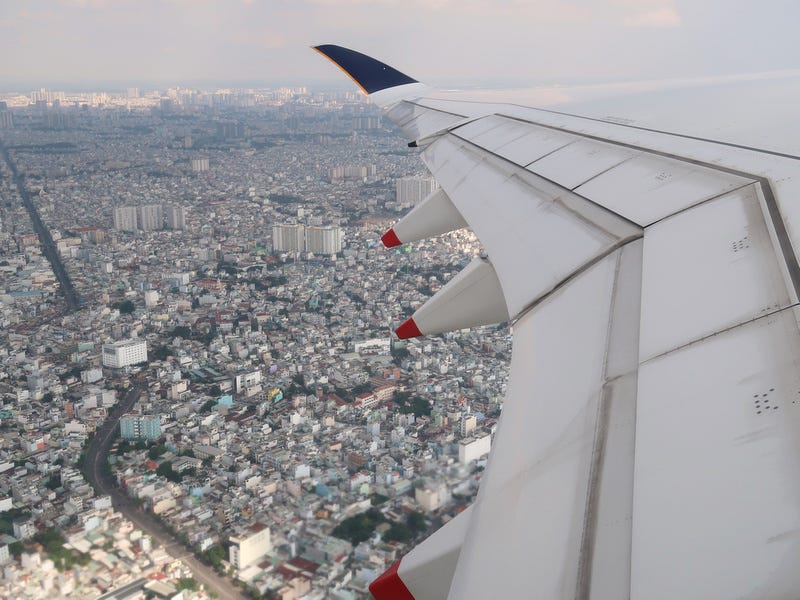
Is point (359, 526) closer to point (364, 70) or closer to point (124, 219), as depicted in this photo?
point (364, 70)

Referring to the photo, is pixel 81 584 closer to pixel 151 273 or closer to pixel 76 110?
pixel 151 273

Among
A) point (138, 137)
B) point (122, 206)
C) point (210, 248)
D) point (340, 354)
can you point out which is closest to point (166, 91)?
point (138, 137)

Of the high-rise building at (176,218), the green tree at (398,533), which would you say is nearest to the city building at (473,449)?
the green tree at (398,533)

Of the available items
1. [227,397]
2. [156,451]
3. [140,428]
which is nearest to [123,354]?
→ [227,397]

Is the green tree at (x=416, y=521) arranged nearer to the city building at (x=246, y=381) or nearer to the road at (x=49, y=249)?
the city building at (x=246, y=381)

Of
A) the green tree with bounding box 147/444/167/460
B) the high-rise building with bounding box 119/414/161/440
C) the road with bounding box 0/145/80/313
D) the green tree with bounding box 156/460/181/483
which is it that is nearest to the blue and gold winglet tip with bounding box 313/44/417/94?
the green tree with bounding box 156/460/181/483

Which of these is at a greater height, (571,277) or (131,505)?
(571,277)

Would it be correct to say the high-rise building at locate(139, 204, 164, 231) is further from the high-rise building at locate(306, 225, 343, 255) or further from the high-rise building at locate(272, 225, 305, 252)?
the high-rise building at locate(306, 225, 343, 255)
